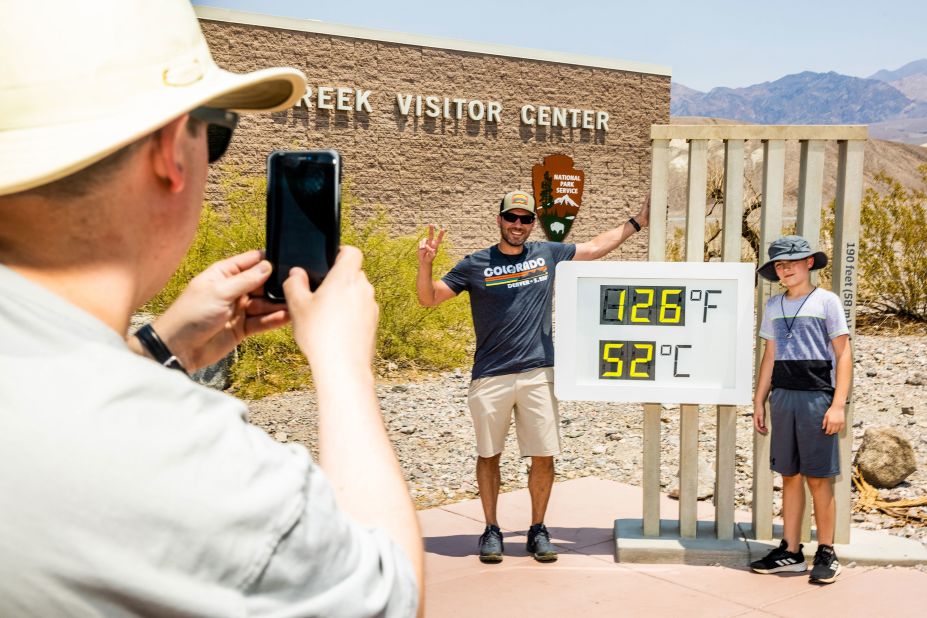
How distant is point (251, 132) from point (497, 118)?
6.18m

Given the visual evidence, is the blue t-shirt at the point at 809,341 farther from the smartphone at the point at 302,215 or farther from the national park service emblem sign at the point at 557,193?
the national park service emblem sign at the point at 557,193

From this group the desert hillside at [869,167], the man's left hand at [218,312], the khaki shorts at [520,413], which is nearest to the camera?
the man's left hand at [218,312]

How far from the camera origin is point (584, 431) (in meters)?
8.89

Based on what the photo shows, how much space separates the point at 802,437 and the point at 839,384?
34 centimetres

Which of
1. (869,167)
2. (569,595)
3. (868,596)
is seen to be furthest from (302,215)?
(869,167)

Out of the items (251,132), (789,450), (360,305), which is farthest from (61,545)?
(251,132)

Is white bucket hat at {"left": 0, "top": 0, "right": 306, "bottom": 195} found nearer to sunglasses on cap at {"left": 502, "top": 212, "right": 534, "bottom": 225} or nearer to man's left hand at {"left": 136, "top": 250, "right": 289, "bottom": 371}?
man's left hand at {"left": 136, "top": 250, "right": 289, "bottom": 371}

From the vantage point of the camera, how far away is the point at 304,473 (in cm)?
92

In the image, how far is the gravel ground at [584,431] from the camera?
285 inches


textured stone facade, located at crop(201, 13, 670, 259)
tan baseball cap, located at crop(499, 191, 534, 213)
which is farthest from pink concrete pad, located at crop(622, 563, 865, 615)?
textured stone facade, located at crop(201, 13, 670, 259)

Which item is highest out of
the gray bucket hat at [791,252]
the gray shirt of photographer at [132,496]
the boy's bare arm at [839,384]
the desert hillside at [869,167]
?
the desert hillside at [869,167]

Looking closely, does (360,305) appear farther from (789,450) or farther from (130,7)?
(789,450)

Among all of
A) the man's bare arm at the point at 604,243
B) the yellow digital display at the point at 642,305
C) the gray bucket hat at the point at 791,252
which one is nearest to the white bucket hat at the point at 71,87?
the gray bucket hat at the point at 791,252

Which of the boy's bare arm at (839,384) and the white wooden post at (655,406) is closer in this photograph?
the boy's bare arm at (839,384)
